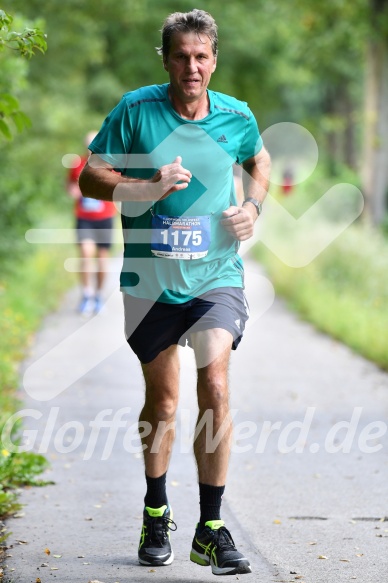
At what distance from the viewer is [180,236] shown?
4.71 meters

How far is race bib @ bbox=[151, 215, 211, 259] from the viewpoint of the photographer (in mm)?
4715

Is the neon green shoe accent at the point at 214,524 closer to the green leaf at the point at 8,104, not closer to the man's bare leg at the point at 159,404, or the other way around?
the man's bare leg at the point at 159,404

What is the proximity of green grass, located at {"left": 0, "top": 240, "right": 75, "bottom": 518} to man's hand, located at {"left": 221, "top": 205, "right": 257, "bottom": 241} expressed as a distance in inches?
76.5

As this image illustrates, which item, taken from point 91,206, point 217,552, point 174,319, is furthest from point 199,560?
point 91,206

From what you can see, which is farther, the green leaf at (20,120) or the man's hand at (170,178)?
the green leaf at (20,120)

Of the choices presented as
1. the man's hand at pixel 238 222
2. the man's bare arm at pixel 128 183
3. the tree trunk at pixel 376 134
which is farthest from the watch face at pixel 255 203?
the tree trunk at pixel 376 134

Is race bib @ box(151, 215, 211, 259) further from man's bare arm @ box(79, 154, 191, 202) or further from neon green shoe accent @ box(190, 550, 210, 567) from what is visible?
neon green shoe accent @ box(190, 550, 210, 567)

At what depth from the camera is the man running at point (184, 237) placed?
4.68 m

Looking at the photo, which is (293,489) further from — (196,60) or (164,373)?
(196,60)

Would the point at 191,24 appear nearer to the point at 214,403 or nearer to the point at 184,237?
the point at 184,237

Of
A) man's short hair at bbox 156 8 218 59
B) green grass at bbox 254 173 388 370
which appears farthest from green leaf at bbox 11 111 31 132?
green grass at bbox 254 173 388 370

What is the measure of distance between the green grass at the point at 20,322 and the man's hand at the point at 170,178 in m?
2.04

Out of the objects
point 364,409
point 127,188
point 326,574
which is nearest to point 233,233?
point 127,188

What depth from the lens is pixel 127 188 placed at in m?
4.63
